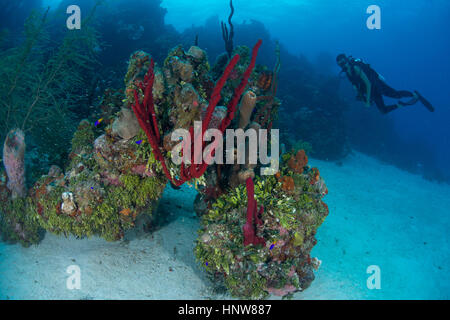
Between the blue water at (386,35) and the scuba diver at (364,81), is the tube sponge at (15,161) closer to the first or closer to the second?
A: the scuba diver at (364,81)

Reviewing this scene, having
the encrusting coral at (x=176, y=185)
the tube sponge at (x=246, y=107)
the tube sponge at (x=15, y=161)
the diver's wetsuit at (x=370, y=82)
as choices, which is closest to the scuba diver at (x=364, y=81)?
the diver's wetsuit at (x=370, y=82)

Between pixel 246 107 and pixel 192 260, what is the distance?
113 inches

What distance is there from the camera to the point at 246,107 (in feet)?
13.0

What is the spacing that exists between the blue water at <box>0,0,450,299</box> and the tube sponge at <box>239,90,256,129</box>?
Result: 2634 mm

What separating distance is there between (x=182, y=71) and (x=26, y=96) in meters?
5.15

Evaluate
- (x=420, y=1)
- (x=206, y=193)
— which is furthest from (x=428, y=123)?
(x=206, y=193)

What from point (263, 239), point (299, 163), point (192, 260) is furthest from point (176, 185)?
point (299, 163)

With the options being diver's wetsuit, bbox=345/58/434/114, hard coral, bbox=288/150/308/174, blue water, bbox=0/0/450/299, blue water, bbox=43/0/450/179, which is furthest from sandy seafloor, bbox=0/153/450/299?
blue water, bbox=43/0/450/179

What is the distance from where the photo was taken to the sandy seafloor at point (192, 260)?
143 inches

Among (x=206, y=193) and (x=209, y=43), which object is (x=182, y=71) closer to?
(x=206, y=193)

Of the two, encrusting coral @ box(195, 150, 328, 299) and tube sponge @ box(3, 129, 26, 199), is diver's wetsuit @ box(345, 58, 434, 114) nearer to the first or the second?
encrusting coral @ box(195, 150, 328, 299)

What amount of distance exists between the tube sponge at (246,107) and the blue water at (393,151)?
263 cm

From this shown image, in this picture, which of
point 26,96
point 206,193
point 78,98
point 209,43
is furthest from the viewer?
point 209,43

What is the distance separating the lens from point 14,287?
351 cm
